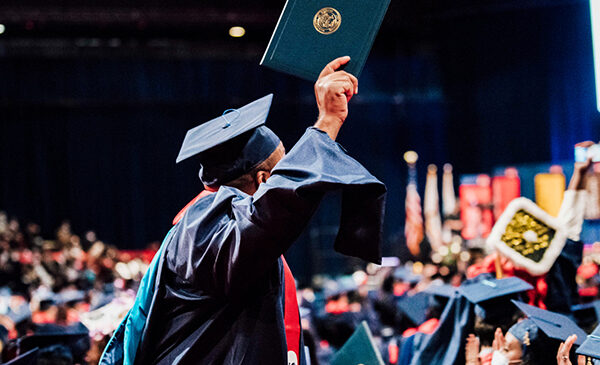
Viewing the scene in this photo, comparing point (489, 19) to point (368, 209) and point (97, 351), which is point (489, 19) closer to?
point (97, 351)


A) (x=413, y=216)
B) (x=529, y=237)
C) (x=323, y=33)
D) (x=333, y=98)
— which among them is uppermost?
(x=323, y=33)

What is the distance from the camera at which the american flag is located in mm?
15148

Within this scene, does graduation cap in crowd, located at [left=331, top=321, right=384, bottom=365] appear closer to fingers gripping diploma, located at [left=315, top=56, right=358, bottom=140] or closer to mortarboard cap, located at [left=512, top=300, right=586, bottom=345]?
mortarboard cap, located at [left=512, top=300, right=586, bottom=345]

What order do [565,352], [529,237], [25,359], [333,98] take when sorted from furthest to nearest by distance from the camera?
[529,237]
[25,359]
[565,352]
[333,98]

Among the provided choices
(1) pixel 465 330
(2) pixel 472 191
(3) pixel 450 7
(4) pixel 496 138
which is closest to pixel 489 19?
(3) pixel 450 7

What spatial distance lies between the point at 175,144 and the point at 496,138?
24.9 feet

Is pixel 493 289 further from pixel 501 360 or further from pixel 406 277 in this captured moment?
pixel 406 277

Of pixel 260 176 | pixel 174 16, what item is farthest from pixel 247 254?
pixel 174 16

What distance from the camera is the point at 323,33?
1.63 metres

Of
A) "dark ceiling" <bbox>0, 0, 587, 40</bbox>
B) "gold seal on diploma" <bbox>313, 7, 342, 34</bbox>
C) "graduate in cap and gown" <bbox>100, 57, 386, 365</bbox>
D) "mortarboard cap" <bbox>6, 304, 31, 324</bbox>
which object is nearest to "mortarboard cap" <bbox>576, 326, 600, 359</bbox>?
"graduate in cap and gown" <bbox>100, 57, 386, 365</bbox>

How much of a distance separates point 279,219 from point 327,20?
0.56 metres

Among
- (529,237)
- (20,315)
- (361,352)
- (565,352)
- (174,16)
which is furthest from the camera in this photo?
(174,16)

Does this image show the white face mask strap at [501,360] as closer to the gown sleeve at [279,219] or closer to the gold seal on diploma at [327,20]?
the gown sleeve at [279,219]

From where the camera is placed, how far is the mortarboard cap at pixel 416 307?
446 centimetres
